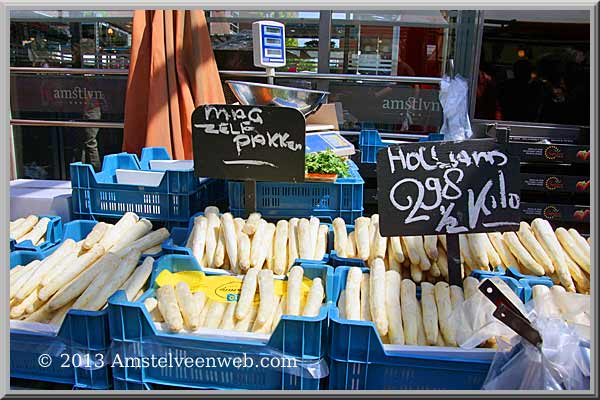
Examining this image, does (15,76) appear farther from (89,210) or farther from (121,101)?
(89,210)

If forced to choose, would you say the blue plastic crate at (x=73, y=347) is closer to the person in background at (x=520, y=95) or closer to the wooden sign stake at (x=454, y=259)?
the wooden sign stake at (x=454, y=259)

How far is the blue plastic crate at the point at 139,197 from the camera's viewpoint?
2768 millimetres

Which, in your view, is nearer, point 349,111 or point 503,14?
point 503,14

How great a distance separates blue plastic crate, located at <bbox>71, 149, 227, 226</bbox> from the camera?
109 inches

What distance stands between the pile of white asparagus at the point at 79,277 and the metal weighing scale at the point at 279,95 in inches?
59.6

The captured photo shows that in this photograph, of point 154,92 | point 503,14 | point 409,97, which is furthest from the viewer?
point 409,97

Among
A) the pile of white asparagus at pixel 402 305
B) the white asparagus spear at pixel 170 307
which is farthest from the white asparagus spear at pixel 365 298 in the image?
the white asparagus spear at pixel 170 307

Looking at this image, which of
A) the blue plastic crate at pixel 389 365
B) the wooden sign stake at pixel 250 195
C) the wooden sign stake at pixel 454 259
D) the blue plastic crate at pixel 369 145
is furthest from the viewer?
the blue plastic crate at pixel 369 145

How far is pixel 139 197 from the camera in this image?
2.84 meters

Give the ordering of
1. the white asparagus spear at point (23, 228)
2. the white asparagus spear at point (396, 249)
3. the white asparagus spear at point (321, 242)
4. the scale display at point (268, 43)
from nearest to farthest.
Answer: the white asparagus spear at point (396, 249) < the white asparagus spear at point (321, 242) < the white asparagus spear at point (23, 228) < the scale display at point (268, 43)

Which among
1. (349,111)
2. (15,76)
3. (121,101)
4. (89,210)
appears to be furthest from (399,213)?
(15,76)

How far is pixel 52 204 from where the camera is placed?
298 centimetres

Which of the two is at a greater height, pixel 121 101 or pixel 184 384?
pixel 121 101

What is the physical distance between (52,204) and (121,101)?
9.78 feet
